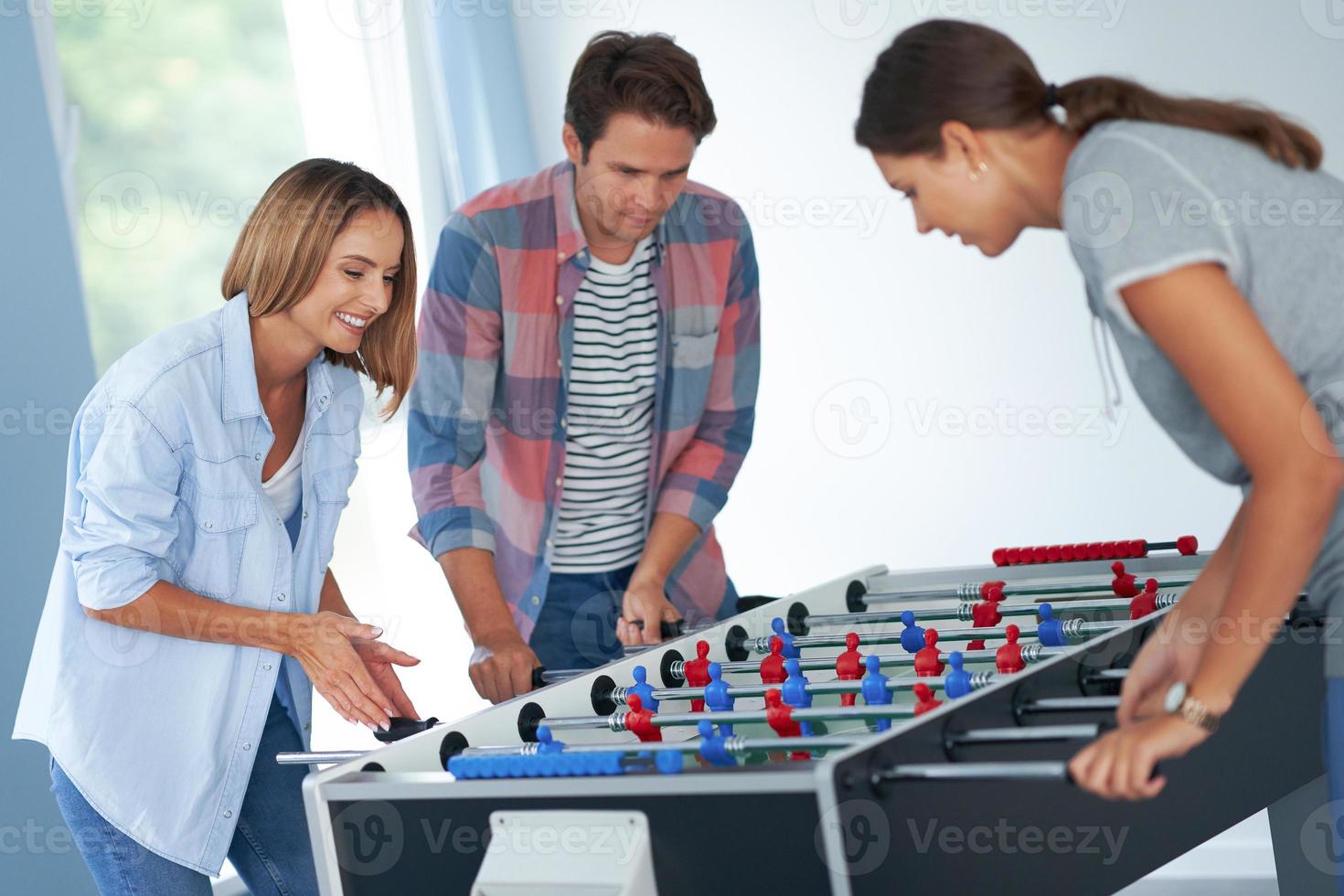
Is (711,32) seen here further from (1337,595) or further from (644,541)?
(1337,595)

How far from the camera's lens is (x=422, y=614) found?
4.16 metres

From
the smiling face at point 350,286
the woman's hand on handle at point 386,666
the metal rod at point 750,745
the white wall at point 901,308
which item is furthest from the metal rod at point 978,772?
the white wall at point 901,308

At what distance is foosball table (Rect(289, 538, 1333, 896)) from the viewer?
4.27 feet

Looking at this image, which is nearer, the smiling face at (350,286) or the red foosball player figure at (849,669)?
the red foosball player figure at (849,669)

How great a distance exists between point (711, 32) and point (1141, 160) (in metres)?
3.29

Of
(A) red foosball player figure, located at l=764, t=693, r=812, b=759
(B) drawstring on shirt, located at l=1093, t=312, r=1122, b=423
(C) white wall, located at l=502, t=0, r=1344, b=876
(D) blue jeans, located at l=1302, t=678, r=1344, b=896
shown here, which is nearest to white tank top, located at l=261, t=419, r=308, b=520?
(A) red foosball player figure, located at l=764, t=693, r=812, b=759

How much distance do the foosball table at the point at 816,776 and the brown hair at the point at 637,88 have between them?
896 millimetres

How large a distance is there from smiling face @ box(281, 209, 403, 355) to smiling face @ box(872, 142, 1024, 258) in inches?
35.4

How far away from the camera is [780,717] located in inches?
63.9

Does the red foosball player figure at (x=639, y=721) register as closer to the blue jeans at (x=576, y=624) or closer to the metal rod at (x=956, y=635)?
the metal rod at (x=956, y=635)

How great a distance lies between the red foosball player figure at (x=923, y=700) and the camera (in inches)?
61.2

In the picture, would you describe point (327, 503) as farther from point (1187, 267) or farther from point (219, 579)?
point (1187, 267)

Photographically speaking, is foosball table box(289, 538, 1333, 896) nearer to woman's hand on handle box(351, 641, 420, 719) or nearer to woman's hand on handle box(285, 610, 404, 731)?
woman's hand on handle box(285, 610, 404, 731)

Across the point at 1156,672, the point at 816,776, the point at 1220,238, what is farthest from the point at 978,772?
the point at 1220,238
